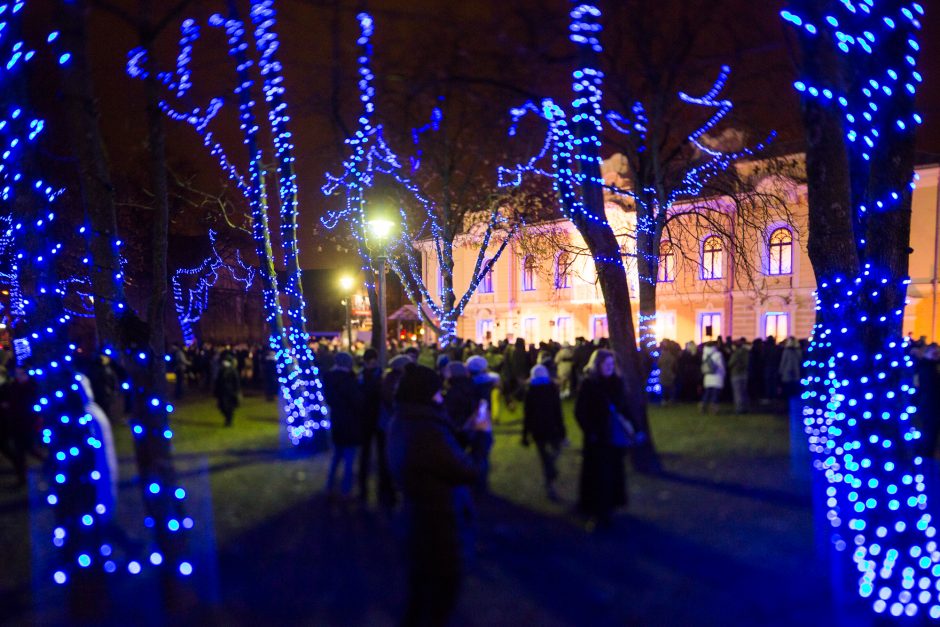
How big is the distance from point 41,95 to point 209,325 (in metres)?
33.4

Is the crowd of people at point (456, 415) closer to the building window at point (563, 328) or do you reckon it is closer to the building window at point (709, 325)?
the building window at point (709, 325)

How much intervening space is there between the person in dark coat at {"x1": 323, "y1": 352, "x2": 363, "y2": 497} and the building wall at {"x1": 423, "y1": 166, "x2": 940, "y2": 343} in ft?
47.6

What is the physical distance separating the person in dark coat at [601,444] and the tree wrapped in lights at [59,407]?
373cm

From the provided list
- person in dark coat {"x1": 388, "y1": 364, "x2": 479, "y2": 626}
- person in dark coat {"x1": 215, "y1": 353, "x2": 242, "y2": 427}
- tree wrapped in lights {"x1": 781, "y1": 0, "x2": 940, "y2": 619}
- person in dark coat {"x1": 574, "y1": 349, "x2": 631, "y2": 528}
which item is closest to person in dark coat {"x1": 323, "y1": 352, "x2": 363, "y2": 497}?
person in dark coat {"x1": 574, "y1": 349, "x2": 631, "y2": 528}

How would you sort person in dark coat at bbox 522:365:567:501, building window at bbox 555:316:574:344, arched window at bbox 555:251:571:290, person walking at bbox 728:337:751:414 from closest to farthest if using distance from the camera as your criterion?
person in dark coat at bbox 522:365:567:501 → person walking at bbox 728:337:751:414 → arched window at bbox 555:251:571:290 → building window at bbox 555:316:574:344

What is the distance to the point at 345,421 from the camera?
861 cm

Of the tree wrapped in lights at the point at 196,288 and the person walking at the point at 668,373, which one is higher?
the tree wrapped in lights at the point at 196,288

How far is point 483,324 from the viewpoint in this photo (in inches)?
1767

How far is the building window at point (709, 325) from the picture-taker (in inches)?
1426

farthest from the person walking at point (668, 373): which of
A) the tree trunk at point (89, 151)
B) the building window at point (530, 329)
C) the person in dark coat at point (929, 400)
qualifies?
the building window at point (530, 329)

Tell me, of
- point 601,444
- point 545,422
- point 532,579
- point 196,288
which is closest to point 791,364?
point 545,422

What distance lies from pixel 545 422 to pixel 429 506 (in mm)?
4523

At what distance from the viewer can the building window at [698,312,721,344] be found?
1426 inches

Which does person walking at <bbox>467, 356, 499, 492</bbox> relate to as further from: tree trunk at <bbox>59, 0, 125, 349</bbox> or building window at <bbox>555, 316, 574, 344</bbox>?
building window at <bbox>555, 316, 574, 344</bbox>
